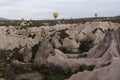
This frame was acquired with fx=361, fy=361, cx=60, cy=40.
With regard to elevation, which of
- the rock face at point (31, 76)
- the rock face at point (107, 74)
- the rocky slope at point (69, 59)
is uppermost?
the rock face at point (107, 74)

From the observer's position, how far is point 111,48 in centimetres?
3359

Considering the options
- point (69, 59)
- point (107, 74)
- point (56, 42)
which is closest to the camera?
point (107, 74)

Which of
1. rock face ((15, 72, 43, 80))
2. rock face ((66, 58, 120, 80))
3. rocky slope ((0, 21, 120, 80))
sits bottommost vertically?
rock face ((15, 72, 43, 80))

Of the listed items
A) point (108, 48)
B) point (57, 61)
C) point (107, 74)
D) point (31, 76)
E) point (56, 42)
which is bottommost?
point (31, 76)

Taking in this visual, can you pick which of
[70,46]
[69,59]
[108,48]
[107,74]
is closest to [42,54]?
[69,59]

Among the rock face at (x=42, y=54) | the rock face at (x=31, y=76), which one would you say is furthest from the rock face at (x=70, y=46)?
the rock face at (x=31, y=76)

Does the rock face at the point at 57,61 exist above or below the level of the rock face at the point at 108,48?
below

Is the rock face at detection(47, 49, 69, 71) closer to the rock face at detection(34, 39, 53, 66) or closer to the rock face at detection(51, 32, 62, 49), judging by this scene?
the rock face at detection(34, 39, 53, 66)

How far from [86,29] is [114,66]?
3921 centimetres

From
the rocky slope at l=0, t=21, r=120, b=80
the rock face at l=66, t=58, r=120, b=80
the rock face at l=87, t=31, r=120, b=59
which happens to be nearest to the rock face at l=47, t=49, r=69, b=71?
the rocky slope at l=0, t=21, r=120, b=80

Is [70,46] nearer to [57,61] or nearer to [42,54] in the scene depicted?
[42,54]

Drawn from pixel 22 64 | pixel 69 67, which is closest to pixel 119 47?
pixel 69 67

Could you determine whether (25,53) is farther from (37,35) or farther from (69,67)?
(37,35)

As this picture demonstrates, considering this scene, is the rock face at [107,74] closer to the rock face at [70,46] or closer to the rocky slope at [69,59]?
the rocky slope at [69,59]
